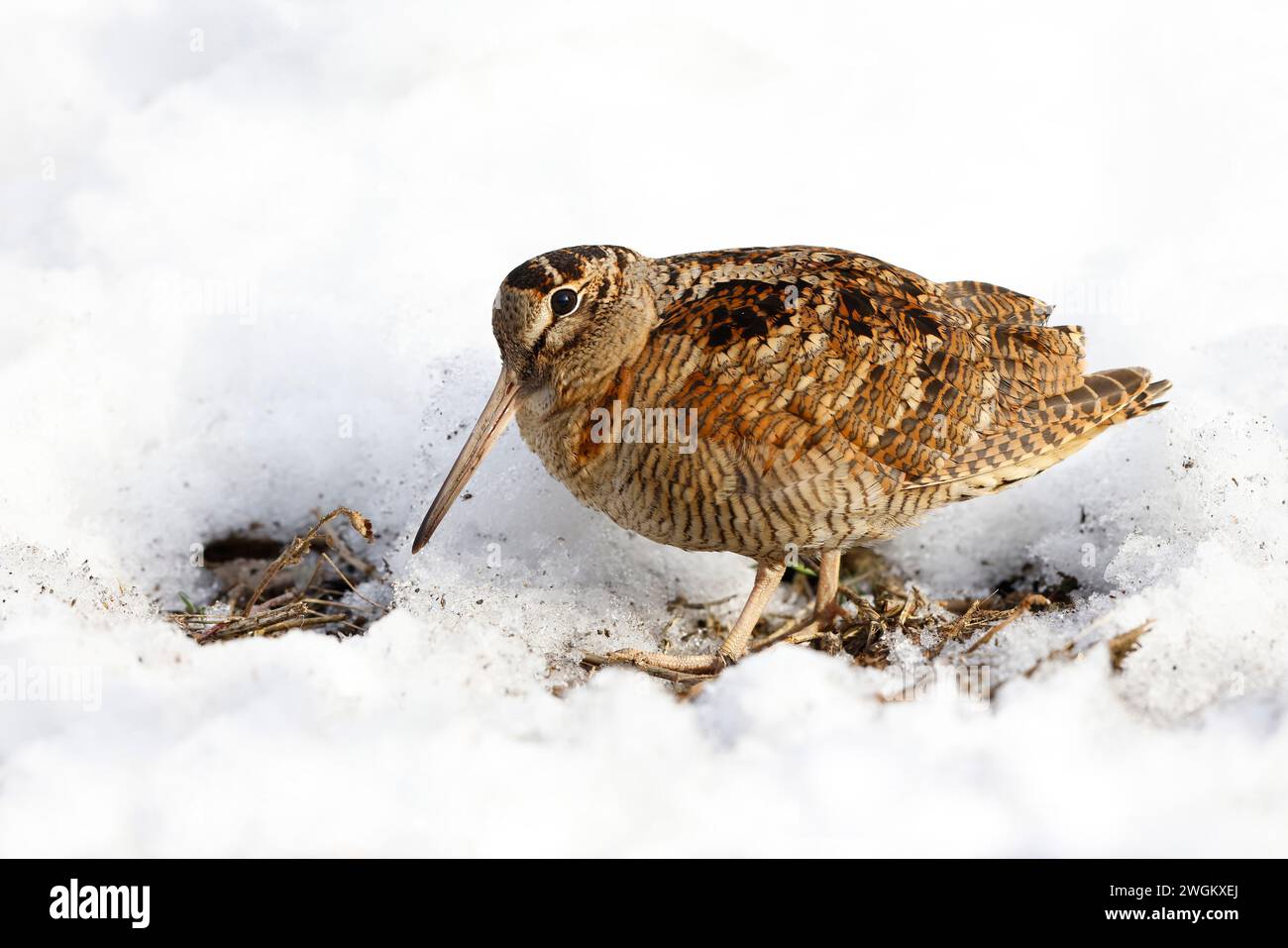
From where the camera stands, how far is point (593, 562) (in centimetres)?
446

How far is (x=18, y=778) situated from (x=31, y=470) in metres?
1.93

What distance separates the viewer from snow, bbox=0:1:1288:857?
2811 millimetres

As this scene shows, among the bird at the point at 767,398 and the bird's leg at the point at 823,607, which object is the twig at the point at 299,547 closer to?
the bird at the point at 767,398

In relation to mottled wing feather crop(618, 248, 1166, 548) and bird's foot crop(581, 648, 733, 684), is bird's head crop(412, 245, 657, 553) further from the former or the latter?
bird's foot crop(581, 648, 733, 684)

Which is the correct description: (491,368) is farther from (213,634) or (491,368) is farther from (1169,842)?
(1169,842)

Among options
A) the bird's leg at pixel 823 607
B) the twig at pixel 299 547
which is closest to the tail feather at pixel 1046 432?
the bird's leg at pixel 823 607

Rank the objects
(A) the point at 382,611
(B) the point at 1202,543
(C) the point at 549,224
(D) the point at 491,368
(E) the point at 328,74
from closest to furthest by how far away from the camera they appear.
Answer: (B) the point at 1202,543, (A) the point at 382,611, (D) the point at 491,368, (C) the point at 549,224, (E) the point at 328,74

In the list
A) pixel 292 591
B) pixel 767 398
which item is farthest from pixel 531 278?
pixel 292 591

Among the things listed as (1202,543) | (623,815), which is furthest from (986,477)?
(623,815)

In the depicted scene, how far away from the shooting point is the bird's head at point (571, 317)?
149 inches

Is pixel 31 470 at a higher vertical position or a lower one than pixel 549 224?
lower

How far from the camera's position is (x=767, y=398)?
11.9ft

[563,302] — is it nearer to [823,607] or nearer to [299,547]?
[299,547]

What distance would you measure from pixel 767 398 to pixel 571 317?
709mm
